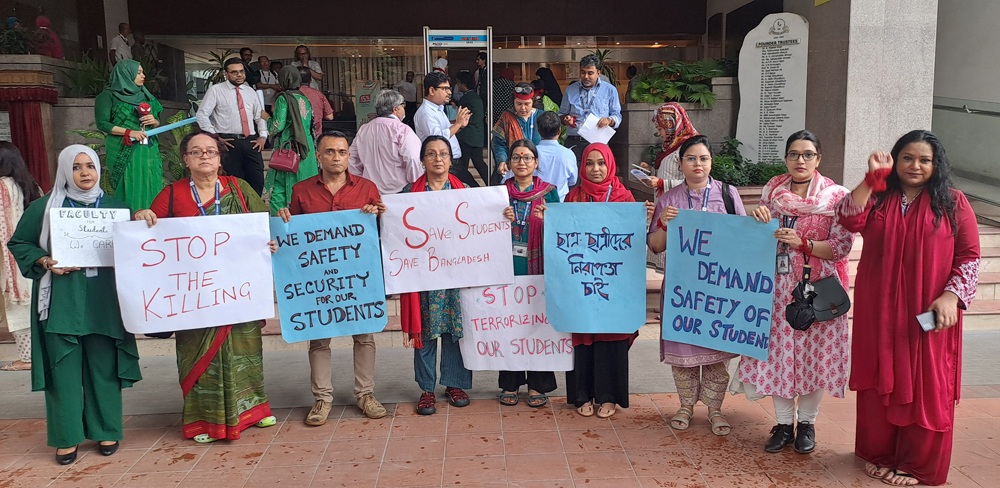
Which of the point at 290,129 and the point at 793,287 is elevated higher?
the point at 290,129

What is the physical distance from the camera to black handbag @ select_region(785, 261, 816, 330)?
354 centimetres

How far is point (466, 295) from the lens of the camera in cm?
445

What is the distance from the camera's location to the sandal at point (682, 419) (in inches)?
165

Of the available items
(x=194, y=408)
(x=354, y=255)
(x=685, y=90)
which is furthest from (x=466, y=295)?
(x=685, y=90)

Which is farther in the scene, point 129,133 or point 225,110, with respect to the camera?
point 225,110

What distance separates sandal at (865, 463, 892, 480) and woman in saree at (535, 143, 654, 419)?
1.37m

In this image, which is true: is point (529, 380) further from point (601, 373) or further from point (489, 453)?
point (489, 453)

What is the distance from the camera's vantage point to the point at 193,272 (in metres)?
3.98

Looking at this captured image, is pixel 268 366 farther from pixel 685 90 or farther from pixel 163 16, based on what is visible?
pixel 163 16

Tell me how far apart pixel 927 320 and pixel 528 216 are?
7.13 feet

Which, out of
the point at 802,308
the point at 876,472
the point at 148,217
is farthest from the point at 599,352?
the point at 148,217

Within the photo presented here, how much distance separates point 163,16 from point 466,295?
38.8 ft

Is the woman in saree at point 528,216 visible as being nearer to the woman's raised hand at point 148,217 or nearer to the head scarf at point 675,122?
the woman's raised hand at point 148,217

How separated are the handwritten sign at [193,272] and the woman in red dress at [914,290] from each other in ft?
10.3
